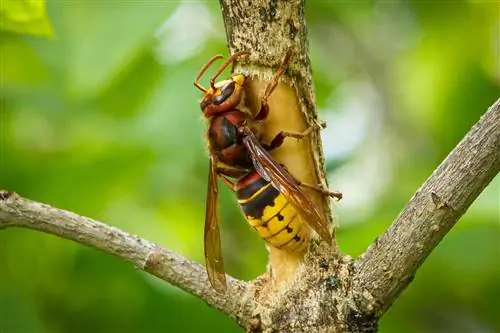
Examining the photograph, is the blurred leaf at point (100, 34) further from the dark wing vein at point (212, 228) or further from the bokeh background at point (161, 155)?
the dark wing vein at point (212, 228)

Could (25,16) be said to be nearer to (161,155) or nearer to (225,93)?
(225,93)

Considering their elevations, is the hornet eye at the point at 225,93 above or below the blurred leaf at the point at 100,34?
below

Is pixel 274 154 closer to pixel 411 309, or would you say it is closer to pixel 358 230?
pixel 358 230

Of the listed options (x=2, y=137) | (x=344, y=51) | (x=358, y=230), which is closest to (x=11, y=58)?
(x=2, y=137)

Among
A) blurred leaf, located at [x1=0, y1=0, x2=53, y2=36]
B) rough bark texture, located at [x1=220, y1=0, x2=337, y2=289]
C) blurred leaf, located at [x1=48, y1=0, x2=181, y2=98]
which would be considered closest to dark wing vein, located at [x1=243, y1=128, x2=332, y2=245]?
rough bark texture, located at [x1=220, y1=0, x2=337, y2=289]

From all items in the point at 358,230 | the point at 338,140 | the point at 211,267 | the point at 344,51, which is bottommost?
the point at 211,267

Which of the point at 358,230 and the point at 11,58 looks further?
the point at 11,58

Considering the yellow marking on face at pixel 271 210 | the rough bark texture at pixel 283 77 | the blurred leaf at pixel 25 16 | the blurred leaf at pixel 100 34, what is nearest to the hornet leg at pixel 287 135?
the rough bark texture at pixel 283 77

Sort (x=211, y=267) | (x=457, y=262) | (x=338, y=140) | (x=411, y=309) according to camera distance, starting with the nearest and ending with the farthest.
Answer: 1. (x=211, y=267)
2. (x=457, y=262)
3. (x=411, y=309)
4. (x=338, y=140)
